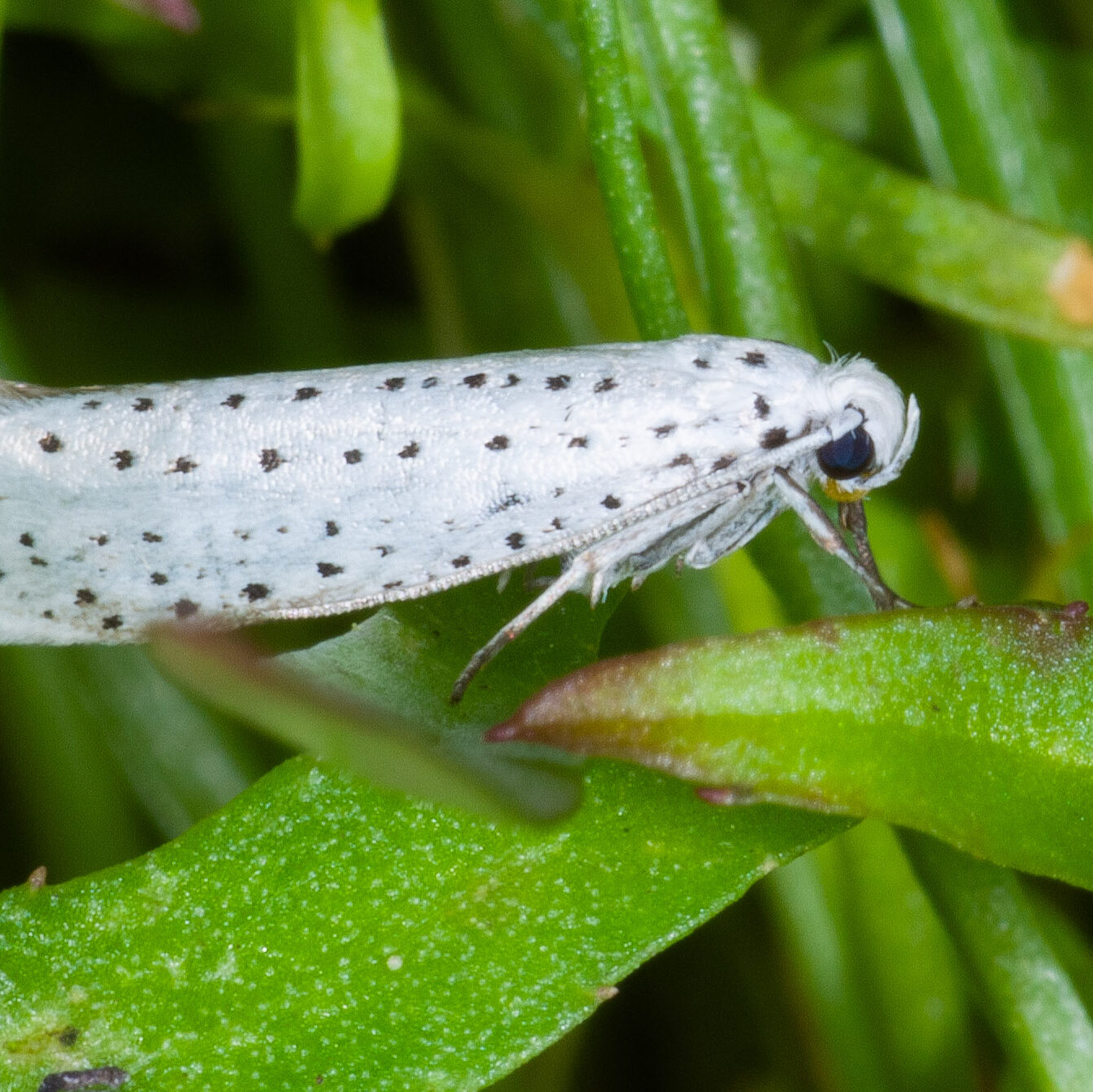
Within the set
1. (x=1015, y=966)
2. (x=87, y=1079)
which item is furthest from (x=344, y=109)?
(x=1015, y=966)

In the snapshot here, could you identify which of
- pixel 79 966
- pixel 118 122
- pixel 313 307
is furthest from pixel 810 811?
pixel 118 122

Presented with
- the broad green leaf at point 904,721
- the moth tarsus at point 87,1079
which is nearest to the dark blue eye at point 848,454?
the broad green leaf at point 904,721

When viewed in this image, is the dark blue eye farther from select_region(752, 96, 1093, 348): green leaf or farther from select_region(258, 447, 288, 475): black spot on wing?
select_region(258, 447, 288, 475): black spot on wing

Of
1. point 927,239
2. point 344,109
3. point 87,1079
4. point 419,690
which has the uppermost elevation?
point 344,109

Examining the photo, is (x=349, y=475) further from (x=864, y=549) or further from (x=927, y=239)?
(x=927, y=239)

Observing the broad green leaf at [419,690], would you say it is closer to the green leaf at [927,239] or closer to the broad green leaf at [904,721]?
the broad green leaf at [904,721]

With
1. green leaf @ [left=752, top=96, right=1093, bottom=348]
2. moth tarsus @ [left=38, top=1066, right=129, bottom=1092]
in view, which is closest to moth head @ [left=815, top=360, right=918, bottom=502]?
green leaf @ [left=752, top=96, right=1093, bottom=348]

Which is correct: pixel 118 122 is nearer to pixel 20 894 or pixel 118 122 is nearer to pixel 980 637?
pixel 20 894
